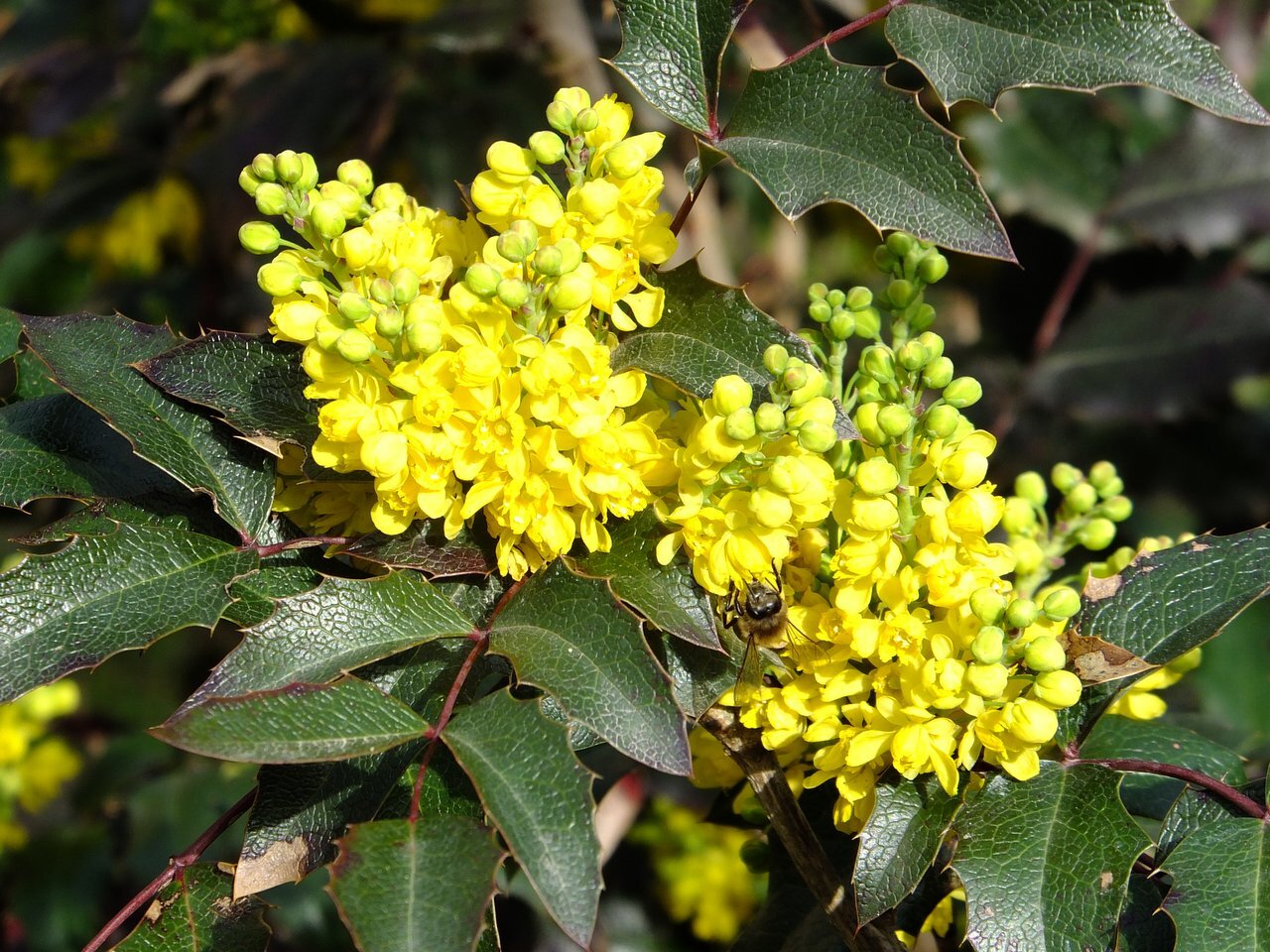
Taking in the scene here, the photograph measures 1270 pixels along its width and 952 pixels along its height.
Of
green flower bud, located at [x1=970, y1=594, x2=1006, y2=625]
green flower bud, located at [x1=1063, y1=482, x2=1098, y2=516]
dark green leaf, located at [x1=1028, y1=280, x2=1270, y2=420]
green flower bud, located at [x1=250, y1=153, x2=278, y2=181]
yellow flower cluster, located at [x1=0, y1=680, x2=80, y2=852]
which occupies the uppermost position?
green flower bud, located at [x1=250, y1=153, x2=278, y2=181]

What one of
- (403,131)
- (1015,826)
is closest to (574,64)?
(403,131)

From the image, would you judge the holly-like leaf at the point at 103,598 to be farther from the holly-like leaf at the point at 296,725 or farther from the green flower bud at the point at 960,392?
the green flower bud at the point at 960,392

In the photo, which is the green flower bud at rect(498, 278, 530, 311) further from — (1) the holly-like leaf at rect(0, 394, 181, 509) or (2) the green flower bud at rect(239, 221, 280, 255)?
(1) the holly-like leaf at rect(0, 394, 181, 509)

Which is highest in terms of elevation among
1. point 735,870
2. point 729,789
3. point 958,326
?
point 729,789

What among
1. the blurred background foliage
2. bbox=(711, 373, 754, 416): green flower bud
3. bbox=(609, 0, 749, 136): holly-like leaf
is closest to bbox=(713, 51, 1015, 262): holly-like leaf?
bbox=(609, 0, 749, 136): holly-like leaf

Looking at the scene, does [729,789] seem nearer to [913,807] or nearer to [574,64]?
[913,807]

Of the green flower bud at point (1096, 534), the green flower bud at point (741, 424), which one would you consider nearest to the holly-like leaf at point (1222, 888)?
the green flower bud at point (1096, 534)
